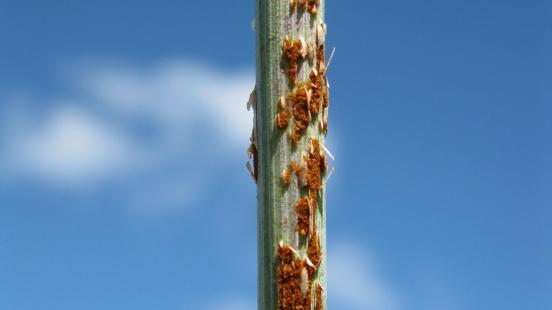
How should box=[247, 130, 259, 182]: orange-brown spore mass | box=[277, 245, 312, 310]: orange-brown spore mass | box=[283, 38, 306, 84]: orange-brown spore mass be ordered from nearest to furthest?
box=[277, 245, 312, 310]: orange-brown spore mass, box=[283, 38, 306, 84]: orange-brown spore mass, box=[247, 130, 259, 182]: orange-brown spore mass

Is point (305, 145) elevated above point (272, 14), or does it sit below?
below

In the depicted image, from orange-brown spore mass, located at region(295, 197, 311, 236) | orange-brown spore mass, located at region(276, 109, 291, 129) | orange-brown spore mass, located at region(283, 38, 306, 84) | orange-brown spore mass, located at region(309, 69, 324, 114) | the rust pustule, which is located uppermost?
the rust pustule

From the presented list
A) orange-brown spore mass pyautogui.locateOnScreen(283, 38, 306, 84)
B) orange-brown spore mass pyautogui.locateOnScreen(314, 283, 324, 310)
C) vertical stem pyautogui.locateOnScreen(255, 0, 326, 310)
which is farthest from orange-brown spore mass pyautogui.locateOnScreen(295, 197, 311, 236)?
orange-brown spore mass pyautogui.locateOnScreen(283, 38, 306, 84)

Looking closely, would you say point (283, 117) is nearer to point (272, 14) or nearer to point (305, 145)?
point (305, 145)

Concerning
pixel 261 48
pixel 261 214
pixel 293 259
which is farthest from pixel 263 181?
pixel 261 48

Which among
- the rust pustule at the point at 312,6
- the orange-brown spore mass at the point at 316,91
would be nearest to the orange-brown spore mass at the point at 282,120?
the orange-brown spore mass at the point at 316,91

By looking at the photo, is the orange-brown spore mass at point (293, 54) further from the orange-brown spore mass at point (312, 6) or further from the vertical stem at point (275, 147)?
the orange-brown spore mass at point (312, 6)

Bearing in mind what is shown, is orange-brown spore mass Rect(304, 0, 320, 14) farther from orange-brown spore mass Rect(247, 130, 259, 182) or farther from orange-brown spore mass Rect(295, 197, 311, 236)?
orange-brown spore mass Rect(295, 197, 311, 236)
